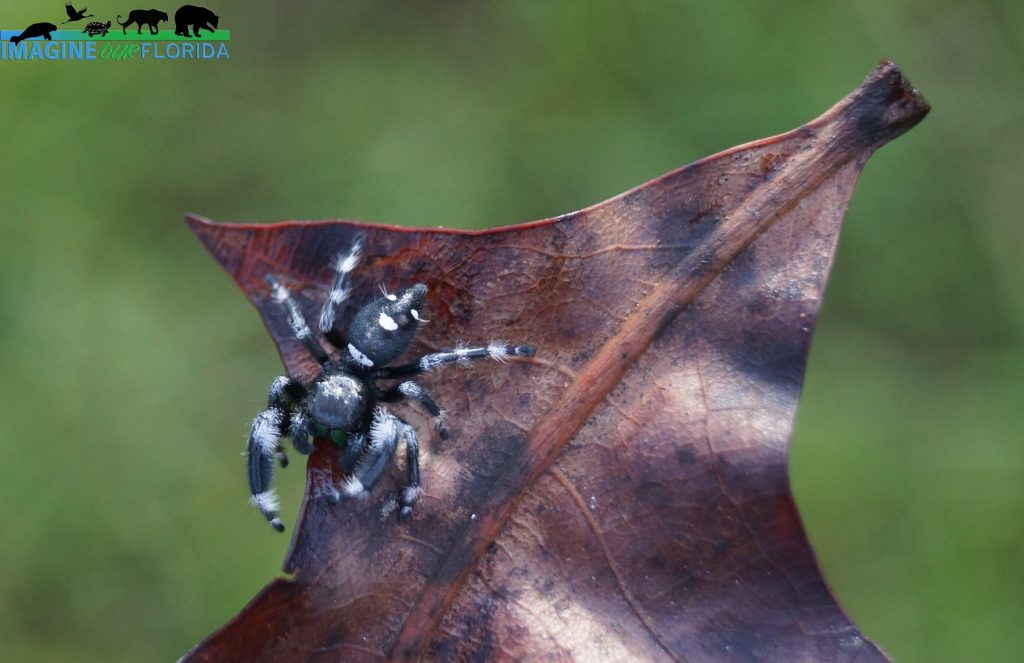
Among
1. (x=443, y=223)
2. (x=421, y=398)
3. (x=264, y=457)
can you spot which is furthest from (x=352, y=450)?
(x=443, y=223)

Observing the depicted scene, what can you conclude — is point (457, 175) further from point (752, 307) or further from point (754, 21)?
point (752, 307)

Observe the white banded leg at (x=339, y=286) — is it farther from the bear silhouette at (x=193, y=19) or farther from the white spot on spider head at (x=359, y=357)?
the bear silhouette at (x=193, y=19)

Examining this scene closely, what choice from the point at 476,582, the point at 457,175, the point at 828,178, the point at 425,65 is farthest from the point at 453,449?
the point at 425,65

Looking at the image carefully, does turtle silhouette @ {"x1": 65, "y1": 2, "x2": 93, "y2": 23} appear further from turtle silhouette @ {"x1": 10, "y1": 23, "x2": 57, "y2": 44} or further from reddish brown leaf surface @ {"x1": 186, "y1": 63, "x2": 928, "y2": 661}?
reddish brown leaf surface @ {"x1": 186, "y1": 63, "x2": 928, "y2": 661}

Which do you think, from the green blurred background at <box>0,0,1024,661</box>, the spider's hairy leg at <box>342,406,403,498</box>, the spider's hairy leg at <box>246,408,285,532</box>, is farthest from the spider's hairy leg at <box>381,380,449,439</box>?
the green blurred background at <box>0,0,1024,661</box>

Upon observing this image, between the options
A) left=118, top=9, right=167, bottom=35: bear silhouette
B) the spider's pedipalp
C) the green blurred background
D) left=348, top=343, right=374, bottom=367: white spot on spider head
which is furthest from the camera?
left=118, top=9, right=167, bottom=35: bear silhouette

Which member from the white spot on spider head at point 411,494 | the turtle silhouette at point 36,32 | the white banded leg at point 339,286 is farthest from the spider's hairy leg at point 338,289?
the turtle silhouette at point 36,32

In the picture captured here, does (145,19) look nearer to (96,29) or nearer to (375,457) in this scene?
(96,29)
